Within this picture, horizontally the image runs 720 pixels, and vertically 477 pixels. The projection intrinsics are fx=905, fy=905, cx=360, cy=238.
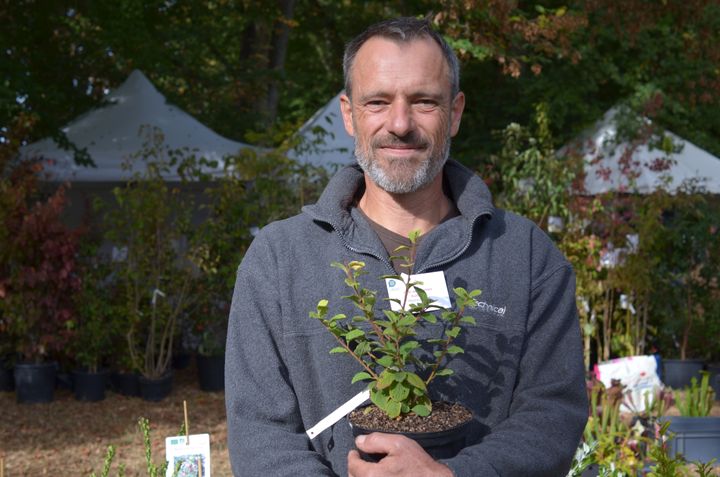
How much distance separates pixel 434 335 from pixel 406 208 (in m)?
0.34

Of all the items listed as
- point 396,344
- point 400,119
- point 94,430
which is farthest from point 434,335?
point 94,430

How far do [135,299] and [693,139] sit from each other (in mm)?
10027

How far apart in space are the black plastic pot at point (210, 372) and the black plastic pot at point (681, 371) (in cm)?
408

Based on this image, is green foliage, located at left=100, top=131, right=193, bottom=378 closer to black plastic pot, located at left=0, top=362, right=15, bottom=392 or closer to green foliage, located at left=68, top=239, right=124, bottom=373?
green foliage, located at left=68, top=239, right=124, bottom=373

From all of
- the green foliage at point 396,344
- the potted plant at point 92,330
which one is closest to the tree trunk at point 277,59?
the potted plant at point 92,330

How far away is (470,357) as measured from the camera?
1902mm

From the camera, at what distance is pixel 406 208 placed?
82.3 inches

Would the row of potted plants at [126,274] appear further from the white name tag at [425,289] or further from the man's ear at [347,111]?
the white name tag at [425,289]

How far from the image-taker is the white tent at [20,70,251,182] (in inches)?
406

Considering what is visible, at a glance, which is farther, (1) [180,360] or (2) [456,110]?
(1) [180,360]

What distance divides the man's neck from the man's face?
7 cm

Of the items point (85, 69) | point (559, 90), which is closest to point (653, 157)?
point (559, 90)

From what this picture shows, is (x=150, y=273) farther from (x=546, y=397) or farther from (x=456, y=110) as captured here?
(x=546, y=397)

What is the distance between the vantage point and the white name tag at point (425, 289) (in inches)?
74.5
